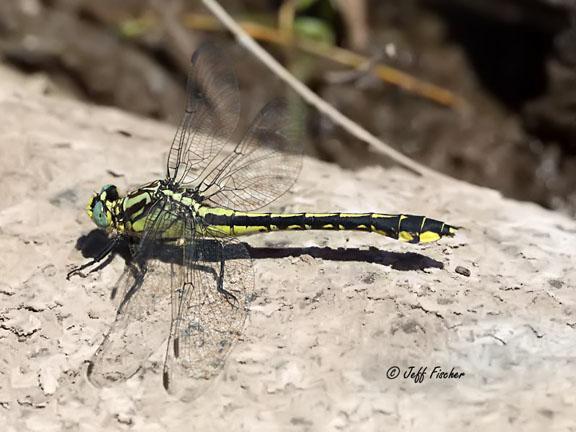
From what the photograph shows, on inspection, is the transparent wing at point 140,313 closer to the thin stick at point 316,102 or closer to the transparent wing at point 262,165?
the transparent wing at point 262,165

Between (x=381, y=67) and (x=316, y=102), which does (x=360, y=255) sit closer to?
(x=316, y=102)

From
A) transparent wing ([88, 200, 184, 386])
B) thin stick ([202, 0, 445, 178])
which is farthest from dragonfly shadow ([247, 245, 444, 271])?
thin stick ([202, 0, 445, 178])

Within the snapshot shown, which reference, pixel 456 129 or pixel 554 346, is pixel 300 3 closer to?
pixel 456 129

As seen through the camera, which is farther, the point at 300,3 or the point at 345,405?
the point at 300,3

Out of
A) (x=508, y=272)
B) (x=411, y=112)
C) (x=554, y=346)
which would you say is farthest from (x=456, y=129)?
(x=554, y=346)

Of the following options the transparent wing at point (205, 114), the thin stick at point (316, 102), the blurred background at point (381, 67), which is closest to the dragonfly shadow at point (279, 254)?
the transparent wing at point (205, 114)

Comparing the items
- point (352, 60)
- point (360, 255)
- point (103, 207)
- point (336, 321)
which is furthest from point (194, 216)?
point (352, 60)
